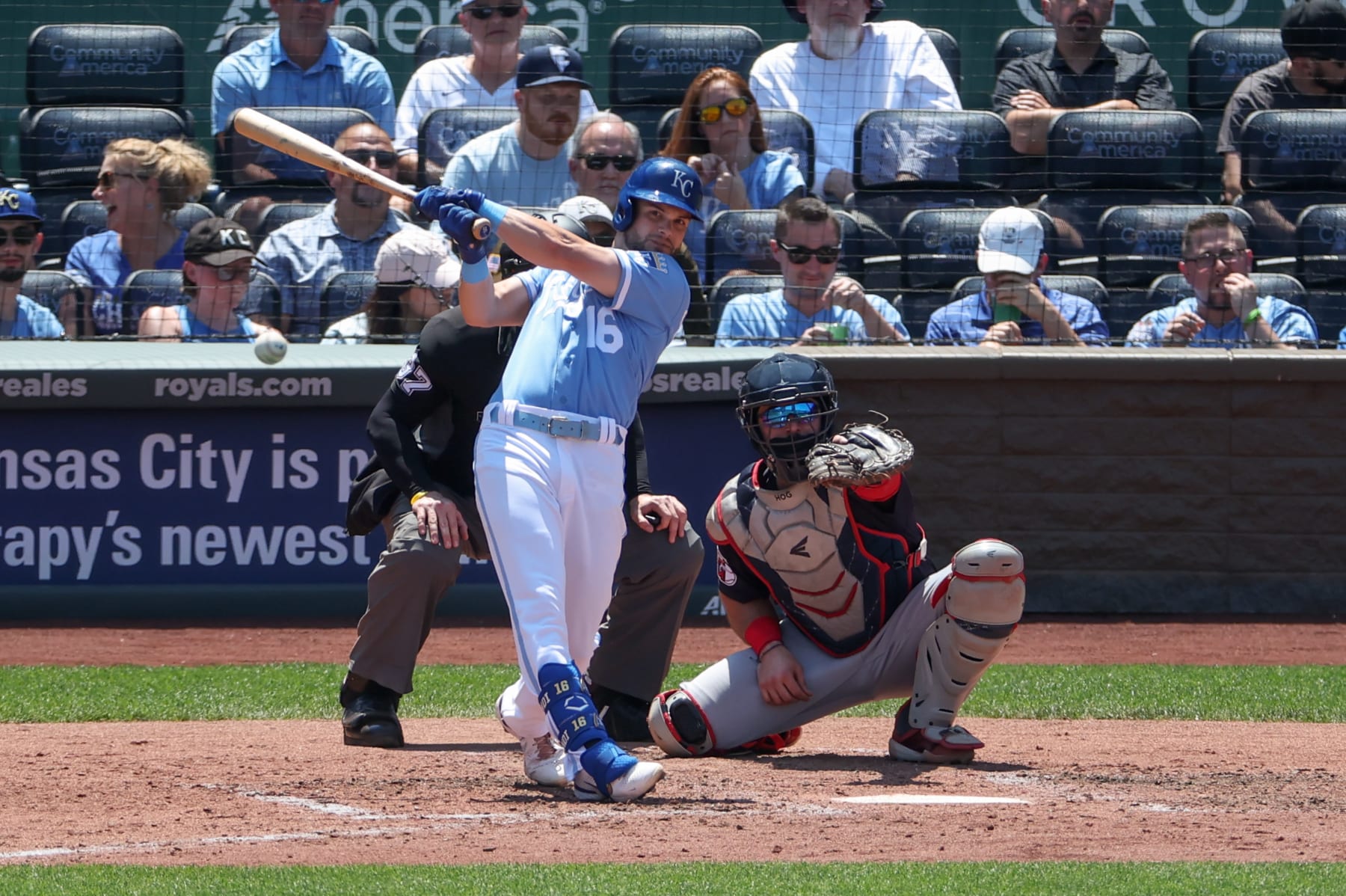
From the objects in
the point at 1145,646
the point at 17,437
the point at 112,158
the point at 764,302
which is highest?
the point at 112,158

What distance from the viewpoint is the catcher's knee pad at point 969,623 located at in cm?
425

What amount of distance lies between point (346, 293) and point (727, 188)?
1.84 metres

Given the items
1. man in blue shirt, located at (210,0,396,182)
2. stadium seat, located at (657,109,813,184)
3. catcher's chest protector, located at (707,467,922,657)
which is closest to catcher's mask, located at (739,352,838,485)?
catcher's chest protector, located at (707,467,922,657)

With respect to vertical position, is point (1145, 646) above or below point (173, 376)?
below

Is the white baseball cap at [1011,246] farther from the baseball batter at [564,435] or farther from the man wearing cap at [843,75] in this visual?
the baseball batter at [564,435]

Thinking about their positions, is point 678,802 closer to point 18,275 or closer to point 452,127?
point 18,275

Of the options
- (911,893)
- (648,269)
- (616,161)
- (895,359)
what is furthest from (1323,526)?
(911,893)

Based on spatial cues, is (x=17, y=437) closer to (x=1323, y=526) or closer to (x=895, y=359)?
(x=895, y=359)

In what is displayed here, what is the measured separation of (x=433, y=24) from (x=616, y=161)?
3258 mm

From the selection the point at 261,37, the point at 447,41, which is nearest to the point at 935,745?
the point at 447,41

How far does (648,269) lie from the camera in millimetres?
3977

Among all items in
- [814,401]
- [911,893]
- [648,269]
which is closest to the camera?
[911,893]

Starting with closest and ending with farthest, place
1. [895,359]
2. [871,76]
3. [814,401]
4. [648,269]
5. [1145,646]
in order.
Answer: [648,269] → [814,401] → [1145,646] → [895,359] → [871,76]

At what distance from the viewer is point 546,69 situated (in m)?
8.04
